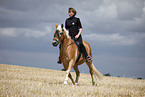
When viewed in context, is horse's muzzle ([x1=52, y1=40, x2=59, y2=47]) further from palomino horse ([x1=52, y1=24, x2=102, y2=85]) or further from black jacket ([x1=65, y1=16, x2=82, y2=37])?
black jacket ([x1=65, y1=16, x2=82, y2=37])

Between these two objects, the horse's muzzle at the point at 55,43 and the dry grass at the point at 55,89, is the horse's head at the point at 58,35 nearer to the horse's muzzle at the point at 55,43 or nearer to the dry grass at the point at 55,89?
the horse's muzzle at the point at 55,43

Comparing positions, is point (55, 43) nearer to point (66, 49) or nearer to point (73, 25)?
point (66, 49)

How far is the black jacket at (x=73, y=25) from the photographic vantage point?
7.97m

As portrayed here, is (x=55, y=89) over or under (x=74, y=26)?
under

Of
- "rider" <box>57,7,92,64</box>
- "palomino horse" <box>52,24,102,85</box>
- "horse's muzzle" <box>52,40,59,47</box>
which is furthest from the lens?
"rider" <box>57,7,92,64</box>

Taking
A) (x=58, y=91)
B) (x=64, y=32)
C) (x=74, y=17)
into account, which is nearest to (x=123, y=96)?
(x=58, y=91)

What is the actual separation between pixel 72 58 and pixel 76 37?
0.97m

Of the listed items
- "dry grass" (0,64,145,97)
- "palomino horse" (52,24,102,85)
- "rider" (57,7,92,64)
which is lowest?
"dry grass" (0,64,145,97)

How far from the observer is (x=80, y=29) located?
817 cm

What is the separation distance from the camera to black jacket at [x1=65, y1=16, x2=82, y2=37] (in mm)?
7966

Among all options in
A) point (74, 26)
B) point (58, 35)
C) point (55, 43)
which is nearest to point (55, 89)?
point (55, 43)

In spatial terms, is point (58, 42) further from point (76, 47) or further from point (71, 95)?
point (71, 95)

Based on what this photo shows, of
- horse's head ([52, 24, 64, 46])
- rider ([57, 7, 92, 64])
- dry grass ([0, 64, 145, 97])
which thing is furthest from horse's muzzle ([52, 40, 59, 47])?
dry grass ([0, 64, 145, 97])

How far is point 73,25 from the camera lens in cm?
796
